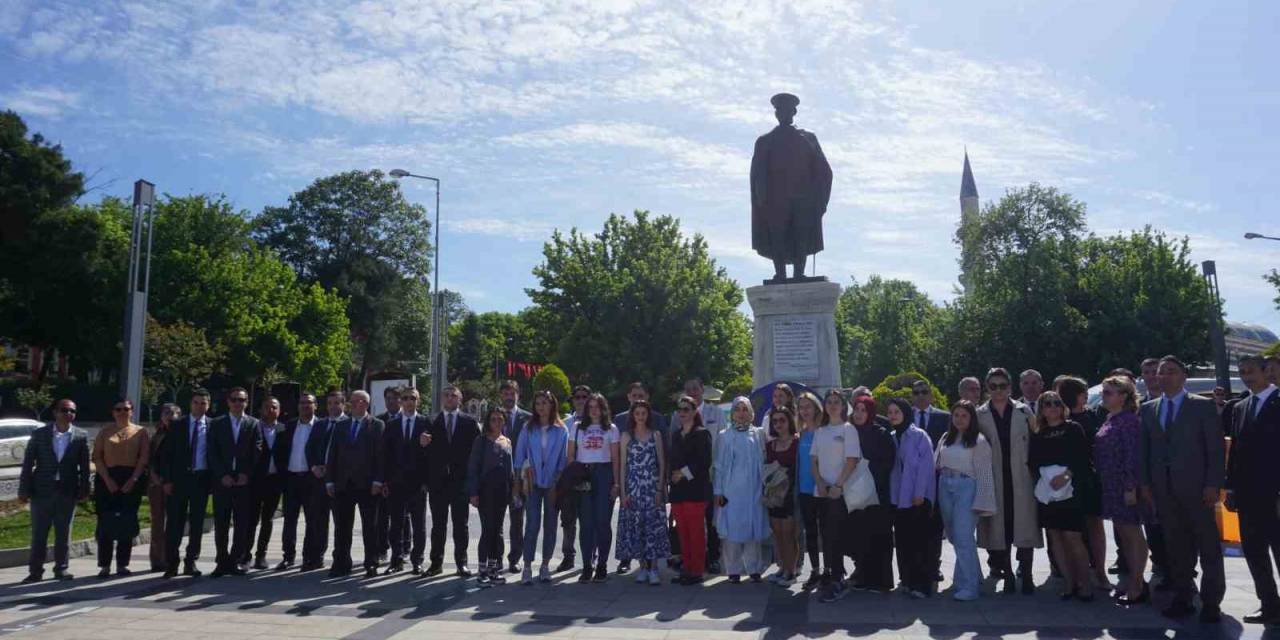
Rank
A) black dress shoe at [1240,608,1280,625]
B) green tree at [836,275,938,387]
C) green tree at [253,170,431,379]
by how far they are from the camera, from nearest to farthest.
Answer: black dress shoe at [1240,608,1280,625], green tree at [253,170,431,379], green tree at [836,275,938,387]

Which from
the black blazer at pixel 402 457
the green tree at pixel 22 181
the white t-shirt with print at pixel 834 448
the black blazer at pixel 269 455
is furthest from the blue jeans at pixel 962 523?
the green tree at pixel 22 181

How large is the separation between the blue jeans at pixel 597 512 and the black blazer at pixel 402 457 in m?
1.70

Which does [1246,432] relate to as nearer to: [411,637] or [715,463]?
[715,463]

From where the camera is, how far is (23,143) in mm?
33594

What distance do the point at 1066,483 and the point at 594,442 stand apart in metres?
4.16

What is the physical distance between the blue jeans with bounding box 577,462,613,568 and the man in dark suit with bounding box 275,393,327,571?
110 inches

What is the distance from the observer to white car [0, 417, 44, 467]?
56.3 ft

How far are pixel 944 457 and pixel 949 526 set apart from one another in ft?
1.90

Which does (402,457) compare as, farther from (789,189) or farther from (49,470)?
(789,189)

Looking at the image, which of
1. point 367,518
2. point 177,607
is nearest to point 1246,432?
point 367,518

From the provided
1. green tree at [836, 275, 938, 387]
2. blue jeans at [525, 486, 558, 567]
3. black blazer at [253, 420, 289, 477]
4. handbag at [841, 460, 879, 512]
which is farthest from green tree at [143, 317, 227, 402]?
green tree at [836, 275, 938, 387]

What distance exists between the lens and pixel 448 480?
907 centimetres

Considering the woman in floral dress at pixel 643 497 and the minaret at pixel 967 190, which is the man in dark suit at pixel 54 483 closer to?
the woman in floral dress at pixel 643 497

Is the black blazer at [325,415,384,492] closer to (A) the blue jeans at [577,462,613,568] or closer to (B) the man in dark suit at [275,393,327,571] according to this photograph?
(B) the man in dark suit at [275,393,327,571]
